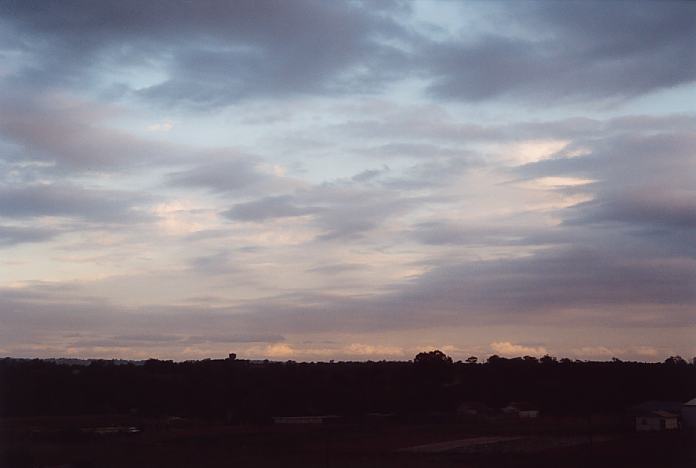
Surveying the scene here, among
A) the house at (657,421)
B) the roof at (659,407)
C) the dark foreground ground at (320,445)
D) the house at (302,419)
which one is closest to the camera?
the dark foreground ground at (320,445)

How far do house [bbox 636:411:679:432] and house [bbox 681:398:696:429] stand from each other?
0.91 m

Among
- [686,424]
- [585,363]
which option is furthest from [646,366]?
[686,424]

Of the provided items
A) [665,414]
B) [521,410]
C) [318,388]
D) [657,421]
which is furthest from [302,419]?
[665,414]

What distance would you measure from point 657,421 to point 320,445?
108ft

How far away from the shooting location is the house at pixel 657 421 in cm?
7050

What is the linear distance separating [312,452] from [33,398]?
41.2 m

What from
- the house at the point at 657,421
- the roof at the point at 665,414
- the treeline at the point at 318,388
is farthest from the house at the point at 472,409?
the roof at the point at 665,414

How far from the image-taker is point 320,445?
172 ft

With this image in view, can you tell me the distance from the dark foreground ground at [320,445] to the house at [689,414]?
1053 centimetres

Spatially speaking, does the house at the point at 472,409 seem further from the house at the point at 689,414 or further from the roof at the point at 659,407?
the house at the point at 689,414

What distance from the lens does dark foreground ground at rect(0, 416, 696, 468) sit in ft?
129

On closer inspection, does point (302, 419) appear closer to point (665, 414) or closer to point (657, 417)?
point (657, 417)

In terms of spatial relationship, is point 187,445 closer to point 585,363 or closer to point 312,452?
point 312,452

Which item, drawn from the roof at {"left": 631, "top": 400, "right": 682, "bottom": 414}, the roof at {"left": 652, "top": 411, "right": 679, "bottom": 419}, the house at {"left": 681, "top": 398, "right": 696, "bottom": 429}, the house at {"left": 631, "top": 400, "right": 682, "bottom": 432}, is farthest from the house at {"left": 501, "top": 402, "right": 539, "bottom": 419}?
the roof at {"left": 652, "top": 411, "right": 679, "bottom": 419}
